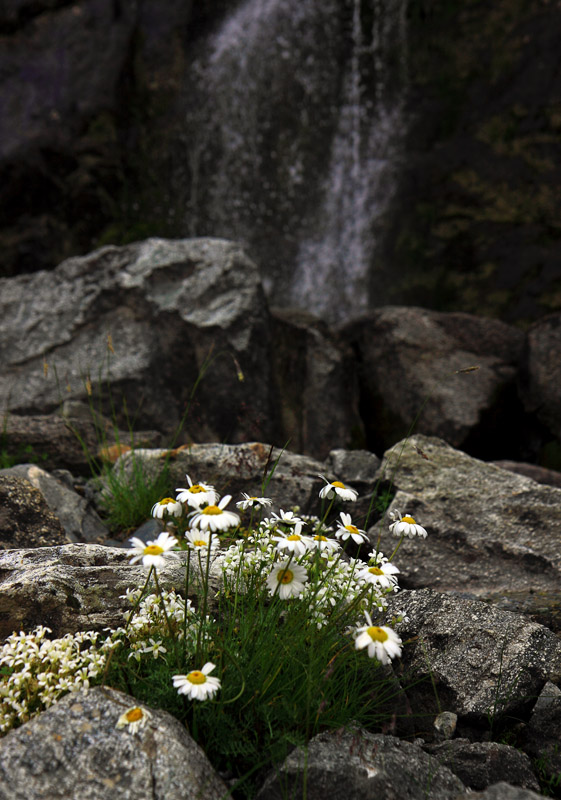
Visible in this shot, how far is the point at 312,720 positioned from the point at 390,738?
0.92 feet

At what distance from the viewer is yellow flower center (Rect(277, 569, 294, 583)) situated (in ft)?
6.10

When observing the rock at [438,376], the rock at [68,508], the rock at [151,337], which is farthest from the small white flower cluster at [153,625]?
the rock at [438,376]

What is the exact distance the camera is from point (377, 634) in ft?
5.44

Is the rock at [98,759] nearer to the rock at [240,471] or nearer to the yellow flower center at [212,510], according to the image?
the yellow flower center at [212,510]

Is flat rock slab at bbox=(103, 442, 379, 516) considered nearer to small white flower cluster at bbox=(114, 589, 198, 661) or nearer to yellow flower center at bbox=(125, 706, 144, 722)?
small white flower cluster at bbox=(114, 589, 198, 661)

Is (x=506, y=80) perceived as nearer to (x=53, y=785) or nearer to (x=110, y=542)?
(x=110, y=542)

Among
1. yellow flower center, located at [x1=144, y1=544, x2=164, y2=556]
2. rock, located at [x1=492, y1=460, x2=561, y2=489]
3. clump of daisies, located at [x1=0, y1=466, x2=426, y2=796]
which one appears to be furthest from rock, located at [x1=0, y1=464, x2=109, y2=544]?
rock, located at [x1=492, y1=460, x2=561, y2=489]

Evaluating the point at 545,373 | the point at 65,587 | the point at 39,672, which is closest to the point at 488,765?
the point at 39,672

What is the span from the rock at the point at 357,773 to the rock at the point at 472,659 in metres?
0.29

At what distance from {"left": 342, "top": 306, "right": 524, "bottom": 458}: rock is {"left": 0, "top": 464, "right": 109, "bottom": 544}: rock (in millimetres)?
3585

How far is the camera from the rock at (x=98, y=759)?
1605mm

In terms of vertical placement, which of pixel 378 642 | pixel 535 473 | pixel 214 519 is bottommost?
pixel 535 473

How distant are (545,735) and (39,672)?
1.65 meters

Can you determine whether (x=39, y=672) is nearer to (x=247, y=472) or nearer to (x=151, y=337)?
(x=247, y=472)
